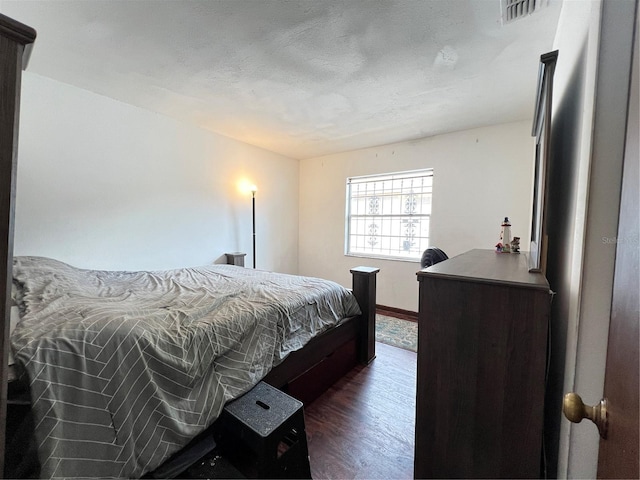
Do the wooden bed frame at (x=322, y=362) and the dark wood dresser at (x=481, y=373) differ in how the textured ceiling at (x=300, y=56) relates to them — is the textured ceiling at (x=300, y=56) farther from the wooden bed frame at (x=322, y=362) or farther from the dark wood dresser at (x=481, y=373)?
the wooden bed frame at (x=322, y=362)

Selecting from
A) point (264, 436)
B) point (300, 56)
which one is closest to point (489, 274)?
point (264, 436)

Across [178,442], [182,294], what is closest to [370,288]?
[182,294]

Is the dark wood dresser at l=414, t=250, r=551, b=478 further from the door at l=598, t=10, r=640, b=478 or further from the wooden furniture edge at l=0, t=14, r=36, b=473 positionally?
the wooden furniture edge at l=0, t=14, r=36, b=473

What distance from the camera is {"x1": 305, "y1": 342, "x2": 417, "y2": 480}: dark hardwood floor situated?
1.38 meters

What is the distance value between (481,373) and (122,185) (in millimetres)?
3407

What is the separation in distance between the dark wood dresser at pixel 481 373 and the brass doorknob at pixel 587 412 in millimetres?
491

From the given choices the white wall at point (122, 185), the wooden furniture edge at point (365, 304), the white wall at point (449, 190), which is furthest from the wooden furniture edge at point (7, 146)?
the white wall at point (449, 190)

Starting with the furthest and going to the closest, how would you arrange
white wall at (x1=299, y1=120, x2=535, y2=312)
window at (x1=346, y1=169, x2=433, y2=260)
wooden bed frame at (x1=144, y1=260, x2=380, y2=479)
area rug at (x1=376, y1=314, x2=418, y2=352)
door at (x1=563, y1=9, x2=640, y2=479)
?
window at (x1=346, y1=169, x2=433, y2=260) < white wall at (x1=299, y1=120, x2=535, y2=312) < area rug at (x1=376, y1=314, x2=418, y2=352) < wooden bed frame at (x1=144, y1=260, x2=380, y2=479) < door at (x1=563, y1=9, x2=640, y2=479)

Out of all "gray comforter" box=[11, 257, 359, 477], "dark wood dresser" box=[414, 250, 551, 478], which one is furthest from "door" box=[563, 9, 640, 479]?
"gray comforter" box=[11, 257, 359, 477]

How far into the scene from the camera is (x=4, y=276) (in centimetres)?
63

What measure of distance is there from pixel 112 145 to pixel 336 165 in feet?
9.96

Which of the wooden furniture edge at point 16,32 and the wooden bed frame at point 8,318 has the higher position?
the wooden furniture edge at point 16,32

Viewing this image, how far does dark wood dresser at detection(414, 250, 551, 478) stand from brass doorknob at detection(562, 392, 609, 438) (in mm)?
491

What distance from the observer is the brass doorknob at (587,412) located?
1.51ft
